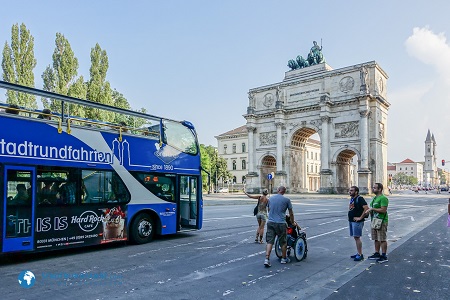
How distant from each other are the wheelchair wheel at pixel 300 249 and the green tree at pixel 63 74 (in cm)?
3389

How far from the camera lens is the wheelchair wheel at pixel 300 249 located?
27.4 ft

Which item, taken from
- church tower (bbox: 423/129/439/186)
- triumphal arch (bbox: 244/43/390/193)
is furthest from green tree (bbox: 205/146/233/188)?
church tower (bbox: 423/129/439/186)

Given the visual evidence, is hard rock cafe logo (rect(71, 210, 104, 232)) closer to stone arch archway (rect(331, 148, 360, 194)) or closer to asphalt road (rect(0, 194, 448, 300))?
asphalt road (rect(0, 194, 448, 300))

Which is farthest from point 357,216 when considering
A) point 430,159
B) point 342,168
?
point 430,159

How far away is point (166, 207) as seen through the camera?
11.5 meters

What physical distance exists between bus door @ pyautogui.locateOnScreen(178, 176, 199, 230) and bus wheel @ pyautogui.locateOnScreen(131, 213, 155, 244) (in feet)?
4.62

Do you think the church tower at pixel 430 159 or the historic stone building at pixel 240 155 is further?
the church tower at pixel 430 159

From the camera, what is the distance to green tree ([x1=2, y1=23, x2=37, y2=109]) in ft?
112

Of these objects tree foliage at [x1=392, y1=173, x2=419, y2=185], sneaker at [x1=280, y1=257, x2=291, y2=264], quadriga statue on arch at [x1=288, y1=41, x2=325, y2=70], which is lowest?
tree foliage at [x1=392, y1=173, x2=419, y2=185]

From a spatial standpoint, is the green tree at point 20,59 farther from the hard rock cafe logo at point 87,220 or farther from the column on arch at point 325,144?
the column on arch at point 325,144

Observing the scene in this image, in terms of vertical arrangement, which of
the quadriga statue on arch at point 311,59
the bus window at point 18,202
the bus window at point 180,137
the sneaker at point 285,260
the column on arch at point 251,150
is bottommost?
the sneaker at point 285,260

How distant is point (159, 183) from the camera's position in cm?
1132

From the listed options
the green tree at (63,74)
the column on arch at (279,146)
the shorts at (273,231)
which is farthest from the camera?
the column on arch at (279,146)

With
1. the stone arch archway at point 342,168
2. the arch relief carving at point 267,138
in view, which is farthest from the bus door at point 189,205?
the arch relief carving at point 267,138
